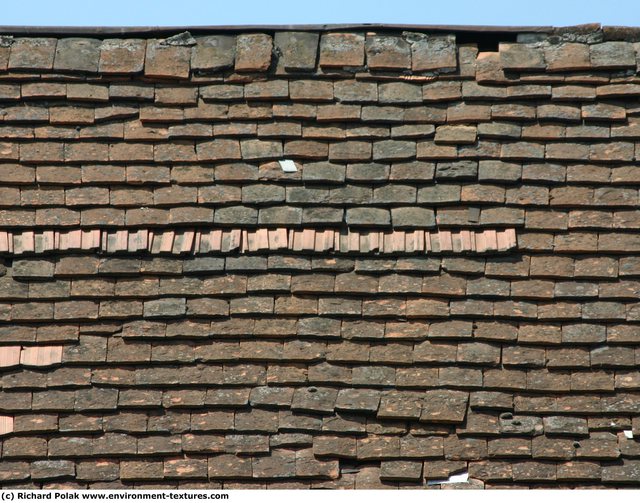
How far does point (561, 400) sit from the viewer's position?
6672 mm

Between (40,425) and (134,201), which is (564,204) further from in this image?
(40,425)

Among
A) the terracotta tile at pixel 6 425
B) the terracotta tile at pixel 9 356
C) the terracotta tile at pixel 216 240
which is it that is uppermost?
the terracotta tile at pixel 216 240

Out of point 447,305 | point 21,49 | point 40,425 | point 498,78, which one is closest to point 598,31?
point 498,78

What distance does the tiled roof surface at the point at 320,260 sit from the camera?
6629mm

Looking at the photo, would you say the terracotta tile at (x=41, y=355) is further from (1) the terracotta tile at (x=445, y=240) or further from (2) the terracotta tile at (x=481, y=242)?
(2) the terracotta tile at (x=481, y=242)

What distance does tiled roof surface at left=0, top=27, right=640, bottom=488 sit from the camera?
21.7 feet

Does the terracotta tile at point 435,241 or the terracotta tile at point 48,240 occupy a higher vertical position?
the terracotta tile at point 435,241

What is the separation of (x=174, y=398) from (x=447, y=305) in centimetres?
167

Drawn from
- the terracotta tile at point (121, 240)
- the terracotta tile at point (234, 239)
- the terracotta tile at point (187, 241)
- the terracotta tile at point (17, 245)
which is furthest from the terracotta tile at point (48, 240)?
the terracotta tile at point (234, 239)

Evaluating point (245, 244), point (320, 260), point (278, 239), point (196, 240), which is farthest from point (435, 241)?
point (196, 240)

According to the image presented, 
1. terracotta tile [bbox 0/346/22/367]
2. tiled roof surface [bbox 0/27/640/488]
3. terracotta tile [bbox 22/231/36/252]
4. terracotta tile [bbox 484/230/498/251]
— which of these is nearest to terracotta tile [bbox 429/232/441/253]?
tiled roof surface [bbox 0/27/640/488]

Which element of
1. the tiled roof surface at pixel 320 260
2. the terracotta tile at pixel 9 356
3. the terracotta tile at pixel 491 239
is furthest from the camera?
the terracotta tile at pixel 491 239

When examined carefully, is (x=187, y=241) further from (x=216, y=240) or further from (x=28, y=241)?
(x=28, y=241)

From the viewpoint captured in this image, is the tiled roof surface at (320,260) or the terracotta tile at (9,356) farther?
the terracotta tile at (9,356)
